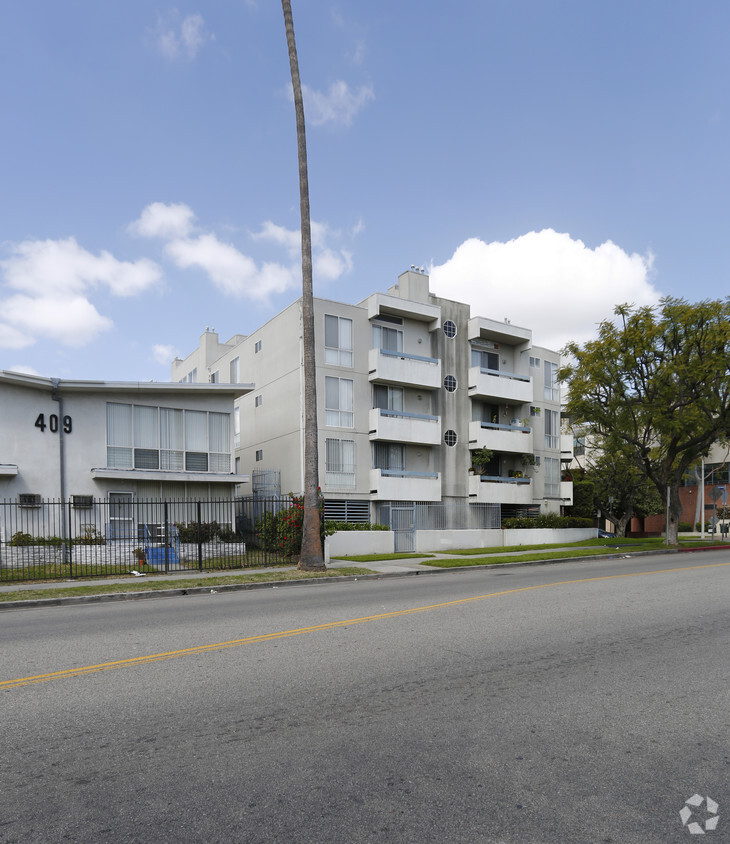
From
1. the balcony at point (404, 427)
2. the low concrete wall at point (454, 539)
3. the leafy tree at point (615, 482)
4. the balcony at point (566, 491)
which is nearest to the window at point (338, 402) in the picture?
the balcony at point (404, 427)

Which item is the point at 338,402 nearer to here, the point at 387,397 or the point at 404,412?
the point at 387,397

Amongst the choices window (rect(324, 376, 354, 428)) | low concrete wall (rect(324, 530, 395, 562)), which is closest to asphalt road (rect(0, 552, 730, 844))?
low concrete wall (rect(324, 530, 395, 562))

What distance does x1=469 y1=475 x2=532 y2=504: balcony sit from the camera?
33250mm

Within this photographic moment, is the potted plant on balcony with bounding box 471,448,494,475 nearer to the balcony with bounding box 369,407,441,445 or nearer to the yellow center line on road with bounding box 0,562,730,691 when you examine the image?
the balcony with bounding box 369,407,441,445

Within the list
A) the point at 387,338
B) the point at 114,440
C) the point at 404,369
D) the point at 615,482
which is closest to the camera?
the point at 114,440

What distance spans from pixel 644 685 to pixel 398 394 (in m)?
26.4

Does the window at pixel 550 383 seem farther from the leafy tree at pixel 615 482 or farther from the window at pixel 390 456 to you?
the window at pixel 390 456

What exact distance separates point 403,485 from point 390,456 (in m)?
1.69

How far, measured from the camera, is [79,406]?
A: 2444 cm

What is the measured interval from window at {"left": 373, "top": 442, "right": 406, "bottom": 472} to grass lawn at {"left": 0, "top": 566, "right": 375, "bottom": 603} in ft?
40.8

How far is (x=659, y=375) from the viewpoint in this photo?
2873 centimetres

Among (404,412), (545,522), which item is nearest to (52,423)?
(404,412)

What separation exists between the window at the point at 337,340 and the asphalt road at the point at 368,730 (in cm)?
2087

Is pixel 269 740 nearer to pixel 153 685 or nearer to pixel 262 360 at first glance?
pixel 153 685
